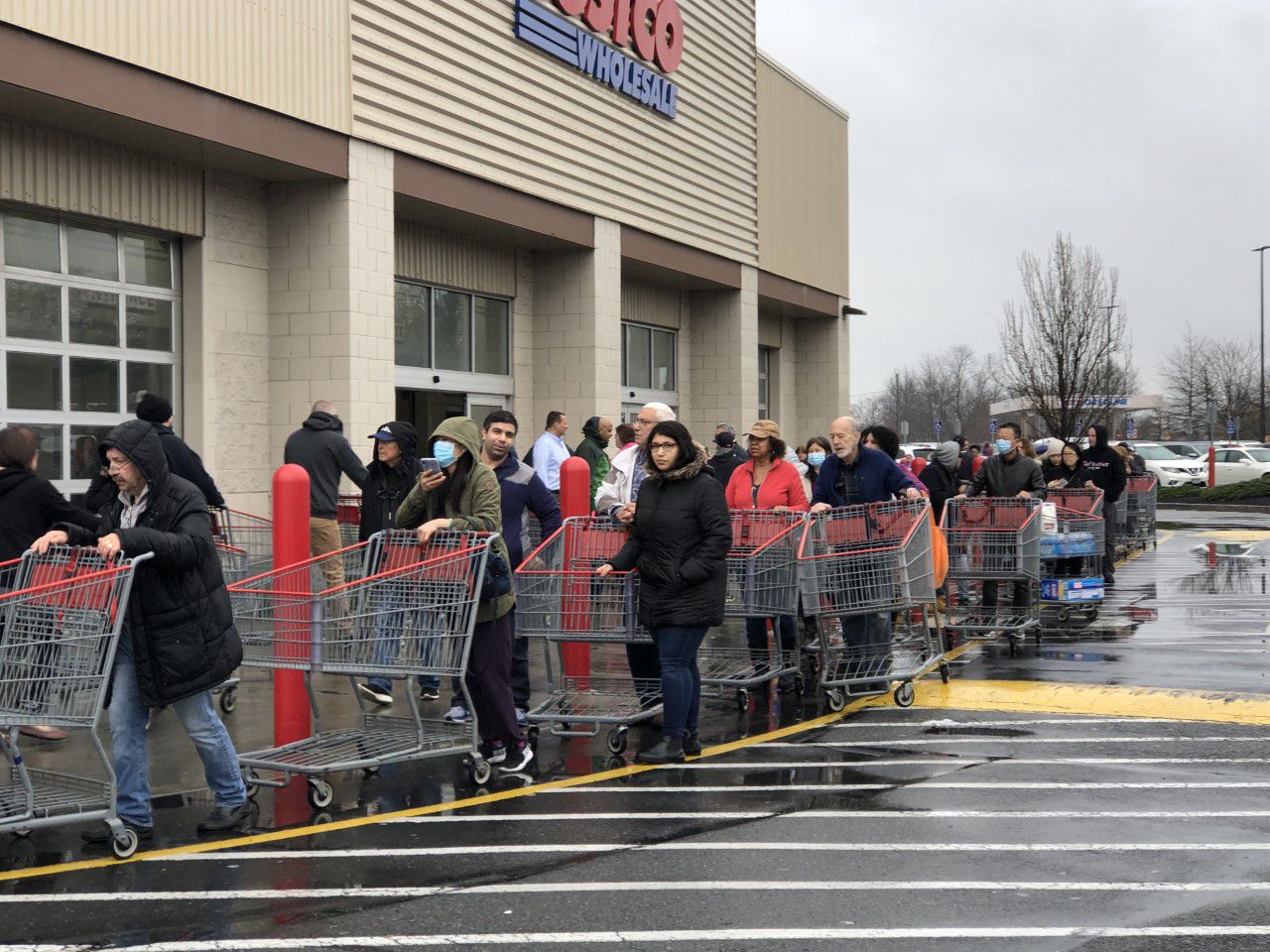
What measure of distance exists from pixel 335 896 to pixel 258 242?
11141 millimetres

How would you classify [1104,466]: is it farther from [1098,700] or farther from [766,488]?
[766,488]

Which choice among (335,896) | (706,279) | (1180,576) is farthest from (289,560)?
(706,279)

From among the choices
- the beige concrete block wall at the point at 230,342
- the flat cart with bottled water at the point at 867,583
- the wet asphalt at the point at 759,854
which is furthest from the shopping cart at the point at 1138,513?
the wet asphalt at the point at 759,854

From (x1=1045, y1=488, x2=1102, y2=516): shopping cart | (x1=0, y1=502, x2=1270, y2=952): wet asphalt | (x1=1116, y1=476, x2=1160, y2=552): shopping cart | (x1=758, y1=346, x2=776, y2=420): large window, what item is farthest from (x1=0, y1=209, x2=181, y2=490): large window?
(x1=758, y1=346, x2=776, y2=420): large window

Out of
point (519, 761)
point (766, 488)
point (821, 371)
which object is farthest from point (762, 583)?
point (821, 371)

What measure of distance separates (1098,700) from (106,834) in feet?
21.6

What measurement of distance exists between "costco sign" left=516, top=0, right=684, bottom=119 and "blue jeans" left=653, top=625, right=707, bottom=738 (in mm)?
12160

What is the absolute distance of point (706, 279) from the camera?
25.0 m

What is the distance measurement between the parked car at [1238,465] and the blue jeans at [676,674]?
138 feet

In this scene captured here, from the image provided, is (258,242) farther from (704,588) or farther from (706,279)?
(706,279)

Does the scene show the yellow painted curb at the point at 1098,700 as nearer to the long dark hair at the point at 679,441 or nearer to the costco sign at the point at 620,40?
the long dark hair at the point at 679,441

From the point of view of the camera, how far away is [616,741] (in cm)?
834

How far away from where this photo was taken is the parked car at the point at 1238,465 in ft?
153

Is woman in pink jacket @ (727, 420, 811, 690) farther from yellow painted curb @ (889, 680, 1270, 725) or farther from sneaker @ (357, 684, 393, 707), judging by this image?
sneaker @ (357, 684, 393, 707)
